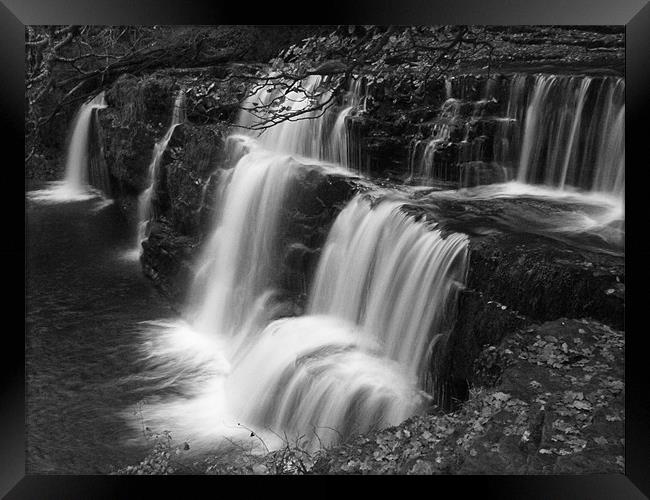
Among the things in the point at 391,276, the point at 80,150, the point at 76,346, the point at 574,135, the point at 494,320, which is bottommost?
the point at 76,346

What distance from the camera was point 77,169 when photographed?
561cm

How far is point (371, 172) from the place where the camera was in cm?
511

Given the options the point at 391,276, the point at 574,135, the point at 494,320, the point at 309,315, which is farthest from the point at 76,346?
the point at 574,135

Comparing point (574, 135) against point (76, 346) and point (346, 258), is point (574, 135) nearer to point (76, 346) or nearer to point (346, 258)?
point (346, 258)

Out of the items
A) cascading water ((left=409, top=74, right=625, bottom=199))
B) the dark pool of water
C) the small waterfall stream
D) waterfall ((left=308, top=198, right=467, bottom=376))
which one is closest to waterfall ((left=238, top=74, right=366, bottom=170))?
the small waterfall stream

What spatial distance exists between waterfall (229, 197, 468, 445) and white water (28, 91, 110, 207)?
1.89m

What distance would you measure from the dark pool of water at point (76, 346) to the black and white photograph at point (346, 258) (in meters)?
0.02

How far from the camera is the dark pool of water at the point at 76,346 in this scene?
4.60 m

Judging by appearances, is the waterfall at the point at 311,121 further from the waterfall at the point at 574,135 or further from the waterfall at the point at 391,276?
the waterfall at the point at 574,135

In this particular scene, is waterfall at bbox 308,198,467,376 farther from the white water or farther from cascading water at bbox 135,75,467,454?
the white water

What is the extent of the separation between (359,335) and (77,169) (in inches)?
110

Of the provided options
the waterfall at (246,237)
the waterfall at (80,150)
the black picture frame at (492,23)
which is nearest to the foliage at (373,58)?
the black picture frame at (492,23)

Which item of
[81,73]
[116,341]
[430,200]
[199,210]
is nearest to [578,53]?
[430,200]

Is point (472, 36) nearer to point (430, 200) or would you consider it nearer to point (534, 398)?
point (430, 200)
